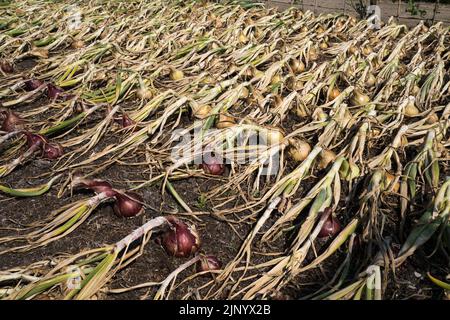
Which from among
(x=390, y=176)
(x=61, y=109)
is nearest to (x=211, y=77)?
(x=61, y=109)

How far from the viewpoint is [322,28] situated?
486cm

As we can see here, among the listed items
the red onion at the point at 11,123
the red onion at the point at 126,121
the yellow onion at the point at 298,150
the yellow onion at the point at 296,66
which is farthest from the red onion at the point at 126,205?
the yellow onion at the point at 296,66

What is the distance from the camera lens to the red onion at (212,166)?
244cm

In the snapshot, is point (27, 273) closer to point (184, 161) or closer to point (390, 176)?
point (184, 161)

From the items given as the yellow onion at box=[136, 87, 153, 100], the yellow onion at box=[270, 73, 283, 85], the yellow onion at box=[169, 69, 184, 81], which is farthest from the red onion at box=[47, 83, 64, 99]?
the yellow onion at box=[270, 73, 283, 85]

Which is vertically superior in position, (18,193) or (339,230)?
(18,193)

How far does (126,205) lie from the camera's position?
6.91 ft

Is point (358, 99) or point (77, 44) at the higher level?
point (77, 44)

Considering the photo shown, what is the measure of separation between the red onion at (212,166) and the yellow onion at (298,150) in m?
0.41

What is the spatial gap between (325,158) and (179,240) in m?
0.95

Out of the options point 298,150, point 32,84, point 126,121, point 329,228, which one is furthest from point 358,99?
point 32,84

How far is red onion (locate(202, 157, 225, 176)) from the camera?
244 cm

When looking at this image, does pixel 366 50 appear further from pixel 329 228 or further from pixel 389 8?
pixel 389 8

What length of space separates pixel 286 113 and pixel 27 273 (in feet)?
6.37
